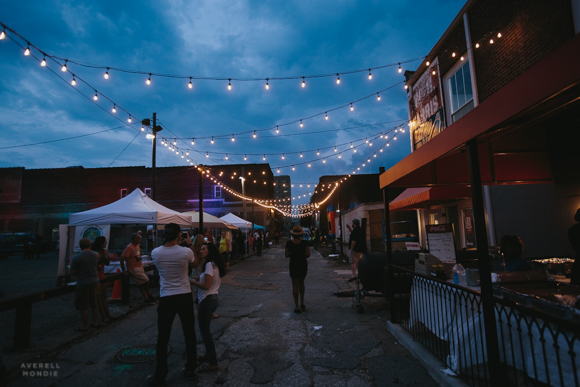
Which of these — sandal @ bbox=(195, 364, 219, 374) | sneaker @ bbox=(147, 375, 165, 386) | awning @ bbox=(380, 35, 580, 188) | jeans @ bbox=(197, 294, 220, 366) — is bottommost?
sandal @ bbox=(195, 364, 219, 374)

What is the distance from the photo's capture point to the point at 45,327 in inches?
218

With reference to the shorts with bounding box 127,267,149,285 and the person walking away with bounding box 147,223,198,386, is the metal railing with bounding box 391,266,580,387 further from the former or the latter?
the shorts with bounding box 127,267,149,285

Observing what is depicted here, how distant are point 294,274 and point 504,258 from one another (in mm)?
3715

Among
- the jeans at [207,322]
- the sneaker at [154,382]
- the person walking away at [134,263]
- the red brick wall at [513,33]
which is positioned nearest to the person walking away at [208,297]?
the jeans at [207,322]

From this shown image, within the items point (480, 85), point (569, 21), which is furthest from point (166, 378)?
point (480, 85)

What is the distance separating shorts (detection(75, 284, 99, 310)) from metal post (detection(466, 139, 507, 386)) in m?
6.02

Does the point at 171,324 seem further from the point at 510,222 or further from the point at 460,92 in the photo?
the point at 460,92

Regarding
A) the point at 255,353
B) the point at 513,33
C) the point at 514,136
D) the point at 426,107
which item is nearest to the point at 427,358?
the point at 255,353

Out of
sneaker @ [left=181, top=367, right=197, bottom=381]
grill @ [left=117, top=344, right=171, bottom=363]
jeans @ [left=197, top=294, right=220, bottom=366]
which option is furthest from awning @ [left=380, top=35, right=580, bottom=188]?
grill @ [left=117, top=344, right=171, bottom=363]

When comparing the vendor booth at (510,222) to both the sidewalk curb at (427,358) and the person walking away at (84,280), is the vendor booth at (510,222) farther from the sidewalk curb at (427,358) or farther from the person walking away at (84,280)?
the person walking away at (84,280)

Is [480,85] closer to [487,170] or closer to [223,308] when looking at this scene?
[487,170]

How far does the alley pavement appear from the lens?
348cm

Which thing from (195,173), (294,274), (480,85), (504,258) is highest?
(195,173)

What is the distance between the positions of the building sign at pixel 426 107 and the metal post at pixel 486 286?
7790 millimetres
